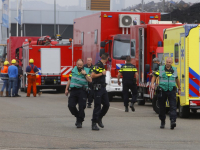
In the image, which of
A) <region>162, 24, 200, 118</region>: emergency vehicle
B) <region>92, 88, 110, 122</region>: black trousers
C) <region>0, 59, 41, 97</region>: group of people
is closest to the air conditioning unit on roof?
<region>0, 59, 41, 97</region>: group of people

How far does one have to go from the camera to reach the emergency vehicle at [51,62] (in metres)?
30.9

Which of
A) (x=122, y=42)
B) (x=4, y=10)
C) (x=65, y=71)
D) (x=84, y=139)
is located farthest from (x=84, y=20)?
(x=4, y=10)

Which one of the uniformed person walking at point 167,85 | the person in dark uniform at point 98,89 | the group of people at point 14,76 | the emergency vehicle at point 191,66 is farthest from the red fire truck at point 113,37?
the person in dark uniform at point 98,89

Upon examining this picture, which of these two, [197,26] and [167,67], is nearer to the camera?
[167,67]

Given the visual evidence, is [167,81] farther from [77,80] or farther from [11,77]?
[11,77]

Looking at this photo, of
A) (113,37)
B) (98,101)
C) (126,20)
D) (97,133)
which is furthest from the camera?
(126,20)

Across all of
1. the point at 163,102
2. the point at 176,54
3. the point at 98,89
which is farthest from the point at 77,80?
the point at 176,54

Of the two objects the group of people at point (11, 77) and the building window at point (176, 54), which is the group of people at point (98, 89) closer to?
the building window at point (176, 54)

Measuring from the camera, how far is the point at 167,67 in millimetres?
13508

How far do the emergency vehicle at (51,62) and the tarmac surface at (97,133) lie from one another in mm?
13736

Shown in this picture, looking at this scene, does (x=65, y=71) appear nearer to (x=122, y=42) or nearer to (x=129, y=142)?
(x=122, y=42)

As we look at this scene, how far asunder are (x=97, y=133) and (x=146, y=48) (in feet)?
29.2

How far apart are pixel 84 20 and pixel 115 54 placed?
145 inches

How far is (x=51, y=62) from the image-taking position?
31281mm
